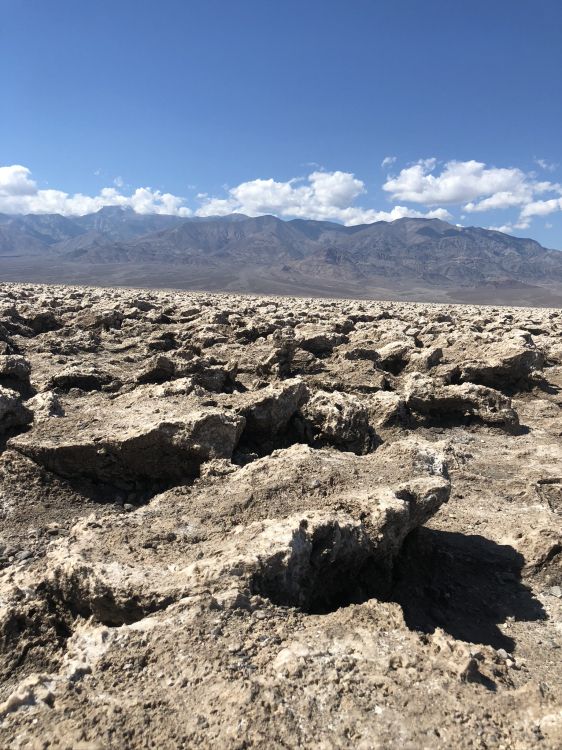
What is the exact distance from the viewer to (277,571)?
332 centimetres

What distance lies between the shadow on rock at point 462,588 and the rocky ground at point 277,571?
0.02 m

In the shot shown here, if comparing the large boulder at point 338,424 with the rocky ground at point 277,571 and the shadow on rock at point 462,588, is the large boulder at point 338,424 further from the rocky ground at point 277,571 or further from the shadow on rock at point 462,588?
the shadow on rock at point 462,588

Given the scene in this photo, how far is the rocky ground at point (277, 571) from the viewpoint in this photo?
2.41 m

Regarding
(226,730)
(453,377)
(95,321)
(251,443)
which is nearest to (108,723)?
(226,730)

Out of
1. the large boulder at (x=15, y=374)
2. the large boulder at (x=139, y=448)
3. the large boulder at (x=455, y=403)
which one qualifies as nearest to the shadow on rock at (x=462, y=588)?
the large boulder at (x=139, y=448)

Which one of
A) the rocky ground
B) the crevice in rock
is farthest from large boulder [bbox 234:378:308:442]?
the crevice in rock

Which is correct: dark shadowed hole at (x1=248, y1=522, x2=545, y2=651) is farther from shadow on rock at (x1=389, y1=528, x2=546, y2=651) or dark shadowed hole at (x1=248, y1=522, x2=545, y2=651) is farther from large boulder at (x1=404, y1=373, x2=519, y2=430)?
large boulder at (x1=404, y1=373, x2=519, y2=430)

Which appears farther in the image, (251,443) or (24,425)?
(251,443)

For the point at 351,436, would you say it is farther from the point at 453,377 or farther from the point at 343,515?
the point at 453,377

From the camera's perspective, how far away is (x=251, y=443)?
22.3 ft

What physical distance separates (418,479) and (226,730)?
2821mm

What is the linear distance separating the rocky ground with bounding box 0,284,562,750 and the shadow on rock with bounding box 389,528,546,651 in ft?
0.06

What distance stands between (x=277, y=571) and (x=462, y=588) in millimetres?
2060

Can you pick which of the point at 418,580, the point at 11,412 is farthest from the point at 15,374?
the point at 418,580
